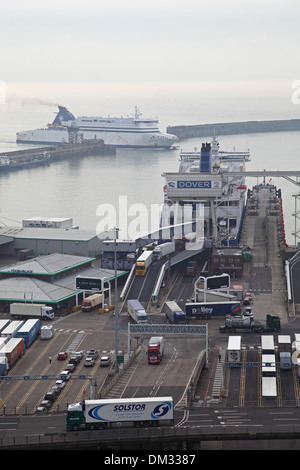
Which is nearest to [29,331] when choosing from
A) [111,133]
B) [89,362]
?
[89,362]

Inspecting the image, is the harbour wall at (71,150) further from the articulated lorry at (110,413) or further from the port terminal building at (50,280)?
the articulated lorry at (110,413)

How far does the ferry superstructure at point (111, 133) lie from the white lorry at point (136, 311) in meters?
98.1

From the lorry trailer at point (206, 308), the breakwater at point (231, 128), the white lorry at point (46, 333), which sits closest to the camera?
the white lorry at point (46, 333)

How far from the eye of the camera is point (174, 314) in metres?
36.7

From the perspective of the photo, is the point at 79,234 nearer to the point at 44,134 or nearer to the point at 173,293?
the point at 173,293

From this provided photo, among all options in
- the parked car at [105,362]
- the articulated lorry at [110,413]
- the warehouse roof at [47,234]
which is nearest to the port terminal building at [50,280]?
the warehouse roof at [47,234]

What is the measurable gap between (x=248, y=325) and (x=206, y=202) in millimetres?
19883

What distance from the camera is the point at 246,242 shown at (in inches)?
2127

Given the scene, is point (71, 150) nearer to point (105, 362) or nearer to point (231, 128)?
point (231, 128)

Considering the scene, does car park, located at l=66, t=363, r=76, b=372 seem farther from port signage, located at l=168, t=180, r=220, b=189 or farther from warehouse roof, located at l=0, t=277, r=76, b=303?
port signage, located at l=168, t=180, r=220, b=189

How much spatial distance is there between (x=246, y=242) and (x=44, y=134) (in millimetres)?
96780

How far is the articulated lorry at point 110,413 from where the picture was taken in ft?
76.2

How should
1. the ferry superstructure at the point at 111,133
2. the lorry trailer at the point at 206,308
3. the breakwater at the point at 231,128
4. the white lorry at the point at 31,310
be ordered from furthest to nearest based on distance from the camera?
the breakwater at the point at 231,128
the ferry superstructure at the point at 111,133
the white lorry at the point at 31,310
the lorry trailer at the point at 206,308

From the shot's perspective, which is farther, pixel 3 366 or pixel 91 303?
pixel 91 303
